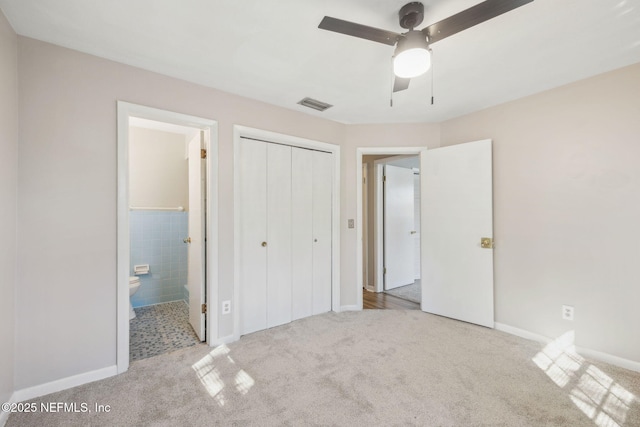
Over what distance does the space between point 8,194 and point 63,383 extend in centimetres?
Answer: 128

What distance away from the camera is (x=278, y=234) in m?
2.98

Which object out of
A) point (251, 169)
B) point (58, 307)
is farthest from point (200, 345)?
point (251, 169)

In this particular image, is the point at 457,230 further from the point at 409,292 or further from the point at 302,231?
the point at 302,231

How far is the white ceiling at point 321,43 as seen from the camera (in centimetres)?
154

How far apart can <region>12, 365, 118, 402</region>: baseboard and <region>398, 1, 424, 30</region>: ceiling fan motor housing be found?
298cm

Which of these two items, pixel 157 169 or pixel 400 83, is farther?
pixel 157 169

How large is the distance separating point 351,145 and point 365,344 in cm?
224

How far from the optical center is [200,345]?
8.23 ft

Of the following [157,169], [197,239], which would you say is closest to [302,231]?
[197,239]

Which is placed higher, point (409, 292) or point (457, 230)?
point (457, 230)

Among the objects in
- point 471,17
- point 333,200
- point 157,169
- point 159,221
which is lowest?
point 159,221

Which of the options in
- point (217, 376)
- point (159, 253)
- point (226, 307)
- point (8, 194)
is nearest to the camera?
point (8, 194)

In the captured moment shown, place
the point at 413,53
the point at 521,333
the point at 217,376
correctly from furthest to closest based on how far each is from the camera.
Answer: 1. the point at 521,333
2. the point at 217,376
3. the point at 413,53

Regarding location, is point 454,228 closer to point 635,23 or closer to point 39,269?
point 635,23
